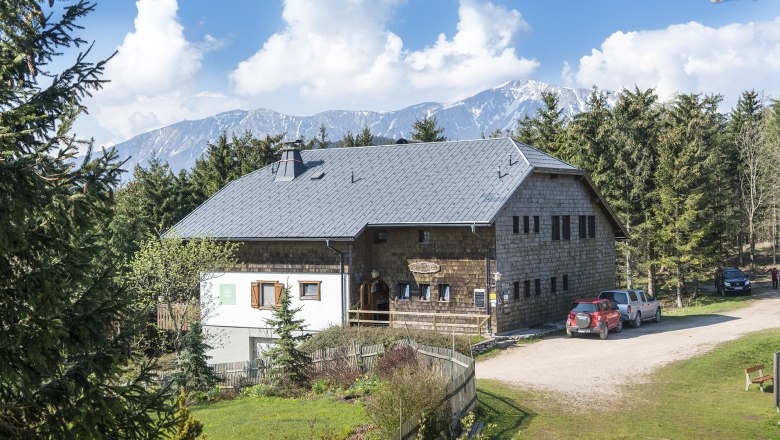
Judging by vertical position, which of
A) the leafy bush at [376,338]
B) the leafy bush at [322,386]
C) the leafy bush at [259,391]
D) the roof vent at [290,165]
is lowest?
the leafy bush at [259,391]

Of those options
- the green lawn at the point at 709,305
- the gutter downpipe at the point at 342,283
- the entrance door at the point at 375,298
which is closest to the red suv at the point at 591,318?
the entrance door at the point at 375,298

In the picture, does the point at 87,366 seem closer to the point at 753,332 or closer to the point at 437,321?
the point at 437,321

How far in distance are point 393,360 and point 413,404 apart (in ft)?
21.3

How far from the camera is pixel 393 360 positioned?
19969 millimetres

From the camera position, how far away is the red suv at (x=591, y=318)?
94.4 ft

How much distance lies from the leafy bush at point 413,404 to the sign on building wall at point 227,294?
21.3 m

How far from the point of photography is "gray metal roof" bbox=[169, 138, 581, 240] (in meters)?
31.4

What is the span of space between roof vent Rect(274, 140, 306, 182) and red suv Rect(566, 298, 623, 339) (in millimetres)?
16287

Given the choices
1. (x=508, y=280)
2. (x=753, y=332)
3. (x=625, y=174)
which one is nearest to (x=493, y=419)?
(x=508, y=280)

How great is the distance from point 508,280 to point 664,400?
40.7ft

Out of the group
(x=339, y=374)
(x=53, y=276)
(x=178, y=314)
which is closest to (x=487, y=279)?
(x=339, y=374)

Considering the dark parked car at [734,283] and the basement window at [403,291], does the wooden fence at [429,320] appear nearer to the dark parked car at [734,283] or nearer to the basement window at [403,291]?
the basement window at [403,291]

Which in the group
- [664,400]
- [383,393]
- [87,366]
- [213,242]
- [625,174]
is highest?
[625,174]

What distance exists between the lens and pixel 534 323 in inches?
1282
